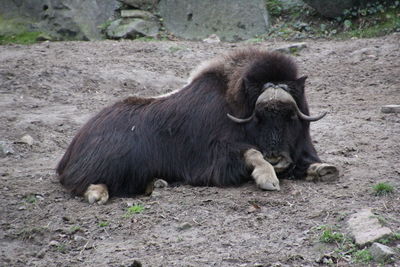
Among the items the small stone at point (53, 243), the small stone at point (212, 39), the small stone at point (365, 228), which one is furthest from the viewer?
the small stone at point (212, 39)

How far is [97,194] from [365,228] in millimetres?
1933

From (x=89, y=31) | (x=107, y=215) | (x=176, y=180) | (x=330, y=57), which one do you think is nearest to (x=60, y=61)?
(x=89, y=31)

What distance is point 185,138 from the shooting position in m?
4.91

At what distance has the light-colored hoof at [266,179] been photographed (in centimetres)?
432

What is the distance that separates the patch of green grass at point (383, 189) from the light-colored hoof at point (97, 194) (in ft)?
5.86

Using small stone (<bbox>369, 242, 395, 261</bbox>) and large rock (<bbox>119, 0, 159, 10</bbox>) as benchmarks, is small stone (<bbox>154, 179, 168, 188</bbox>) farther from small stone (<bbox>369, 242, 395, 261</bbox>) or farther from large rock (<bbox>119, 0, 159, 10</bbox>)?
large rock (<bbox>119, 0, 159, 10</bbox>)

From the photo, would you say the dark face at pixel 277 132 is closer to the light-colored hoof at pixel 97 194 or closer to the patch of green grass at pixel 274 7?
the light-colored hoof at pixel 97 194

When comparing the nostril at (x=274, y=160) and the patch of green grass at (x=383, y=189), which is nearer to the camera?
the patch of green grass at (x=383, y=189)

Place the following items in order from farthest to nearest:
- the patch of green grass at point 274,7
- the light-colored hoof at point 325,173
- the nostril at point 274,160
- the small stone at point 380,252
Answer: the patch of green grass at point 274,7
the nostril at point 274,160
the light-colored hoof at point 325,173
the small stone at point 380,252

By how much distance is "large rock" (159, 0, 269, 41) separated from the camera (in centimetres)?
1055

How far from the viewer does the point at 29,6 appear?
10.8 m

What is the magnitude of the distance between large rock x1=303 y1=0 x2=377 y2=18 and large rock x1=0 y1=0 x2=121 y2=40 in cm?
336

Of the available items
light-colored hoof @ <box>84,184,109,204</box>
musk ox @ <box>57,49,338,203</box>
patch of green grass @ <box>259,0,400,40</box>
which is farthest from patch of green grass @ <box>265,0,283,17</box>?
light-colored hoof @ <box>84,184,109,204</box>

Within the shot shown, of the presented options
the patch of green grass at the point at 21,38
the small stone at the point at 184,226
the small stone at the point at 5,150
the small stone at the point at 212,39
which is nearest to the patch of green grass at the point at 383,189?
the small stone at the point at 184,226
